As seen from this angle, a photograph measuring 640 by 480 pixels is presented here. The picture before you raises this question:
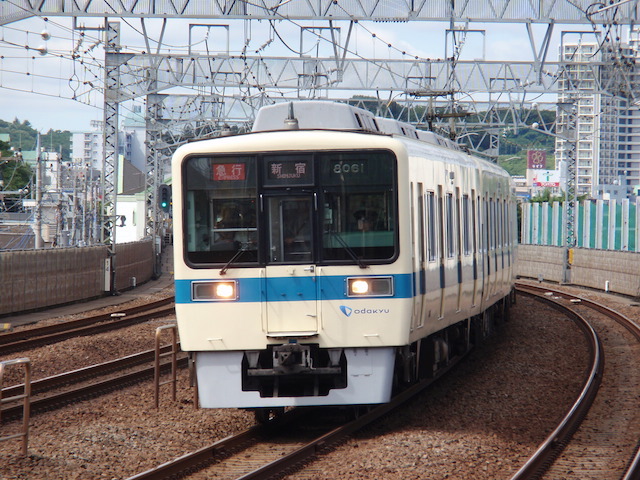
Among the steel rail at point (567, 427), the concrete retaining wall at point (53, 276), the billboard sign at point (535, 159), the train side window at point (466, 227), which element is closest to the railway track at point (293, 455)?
the steel rail at point (567, 427)

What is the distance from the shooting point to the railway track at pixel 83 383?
11727mm

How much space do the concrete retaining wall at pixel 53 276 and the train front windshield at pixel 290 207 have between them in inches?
631

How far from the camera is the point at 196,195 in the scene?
9516 mm

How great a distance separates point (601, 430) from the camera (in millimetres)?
10469

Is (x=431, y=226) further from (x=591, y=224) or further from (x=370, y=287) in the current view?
(x=591, y=224)

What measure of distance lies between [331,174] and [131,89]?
23.9 metres

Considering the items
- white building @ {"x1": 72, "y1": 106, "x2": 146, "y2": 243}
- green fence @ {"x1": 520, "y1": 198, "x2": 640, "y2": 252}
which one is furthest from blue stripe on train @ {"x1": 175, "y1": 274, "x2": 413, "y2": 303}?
white building @ {"x1": 72, "y1": 106, "x2": 146, "y2": 243}

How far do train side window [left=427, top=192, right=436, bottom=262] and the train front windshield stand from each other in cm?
132

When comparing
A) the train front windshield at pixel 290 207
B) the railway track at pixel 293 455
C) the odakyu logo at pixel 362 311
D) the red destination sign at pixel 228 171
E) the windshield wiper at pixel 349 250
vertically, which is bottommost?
the railway track at pixel 293 455

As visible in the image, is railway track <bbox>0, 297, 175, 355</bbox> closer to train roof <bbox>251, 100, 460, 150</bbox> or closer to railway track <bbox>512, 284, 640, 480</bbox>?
train roof <bbox>251, 100, 460, 150</bbox>

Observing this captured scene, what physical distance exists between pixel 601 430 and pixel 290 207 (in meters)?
3.93

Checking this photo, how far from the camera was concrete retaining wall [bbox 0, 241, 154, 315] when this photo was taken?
2488cm

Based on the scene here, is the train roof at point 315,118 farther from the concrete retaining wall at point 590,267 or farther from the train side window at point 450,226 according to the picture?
the concrete retaining wall at point 590,267

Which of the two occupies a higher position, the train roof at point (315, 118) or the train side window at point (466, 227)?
the train roof at point (315, 118)
